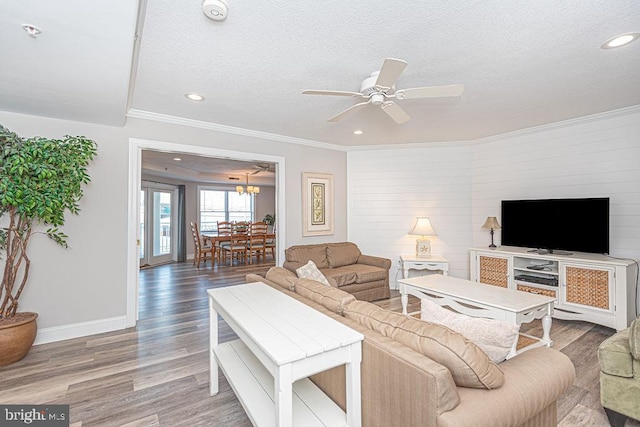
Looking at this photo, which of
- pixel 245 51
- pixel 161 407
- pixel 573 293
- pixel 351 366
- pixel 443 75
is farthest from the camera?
pixel 573 293

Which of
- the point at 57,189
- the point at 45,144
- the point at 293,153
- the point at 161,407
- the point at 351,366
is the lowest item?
the point at 161,407

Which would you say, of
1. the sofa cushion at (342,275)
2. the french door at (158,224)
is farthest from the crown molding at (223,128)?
the french door at (158,224)

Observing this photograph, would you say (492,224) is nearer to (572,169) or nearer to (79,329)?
(572,169)

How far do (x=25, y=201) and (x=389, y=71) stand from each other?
10.3 ft

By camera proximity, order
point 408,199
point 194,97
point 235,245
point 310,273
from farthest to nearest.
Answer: point 235,245 < point 408,199 < point 310,273 < point 194,97

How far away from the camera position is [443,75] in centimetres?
257

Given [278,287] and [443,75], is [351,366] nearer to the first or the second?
[278,287]

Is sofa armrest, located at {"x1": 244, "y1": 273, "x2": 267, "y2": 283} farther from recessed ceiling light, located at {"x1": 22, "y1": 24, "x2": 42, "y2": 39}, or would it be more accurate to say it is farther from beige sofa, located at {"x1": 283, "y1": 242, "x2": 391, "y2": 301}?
recessed ceiling light, located at {"x1": 22, "y1": 24, "x2": 42, "y2": 39}

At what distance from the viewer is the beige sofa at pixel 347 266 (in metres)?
4.18

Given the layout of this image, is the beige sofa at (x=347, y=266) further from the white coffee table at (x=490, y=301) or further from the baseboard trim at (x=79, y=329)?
the baseboard trim at (x=79, y=329)

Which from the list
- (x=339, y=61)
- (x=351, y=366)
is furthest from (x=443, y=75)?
(x=351, y=366)

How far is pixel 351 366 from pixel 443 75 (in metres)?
2.42

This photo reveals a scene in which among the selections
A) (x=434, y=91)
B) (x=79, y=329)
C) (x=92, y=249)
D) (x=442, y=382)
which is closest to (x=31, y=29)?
(x=92, y=249)

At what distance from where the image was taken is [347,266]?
471 centimetres
